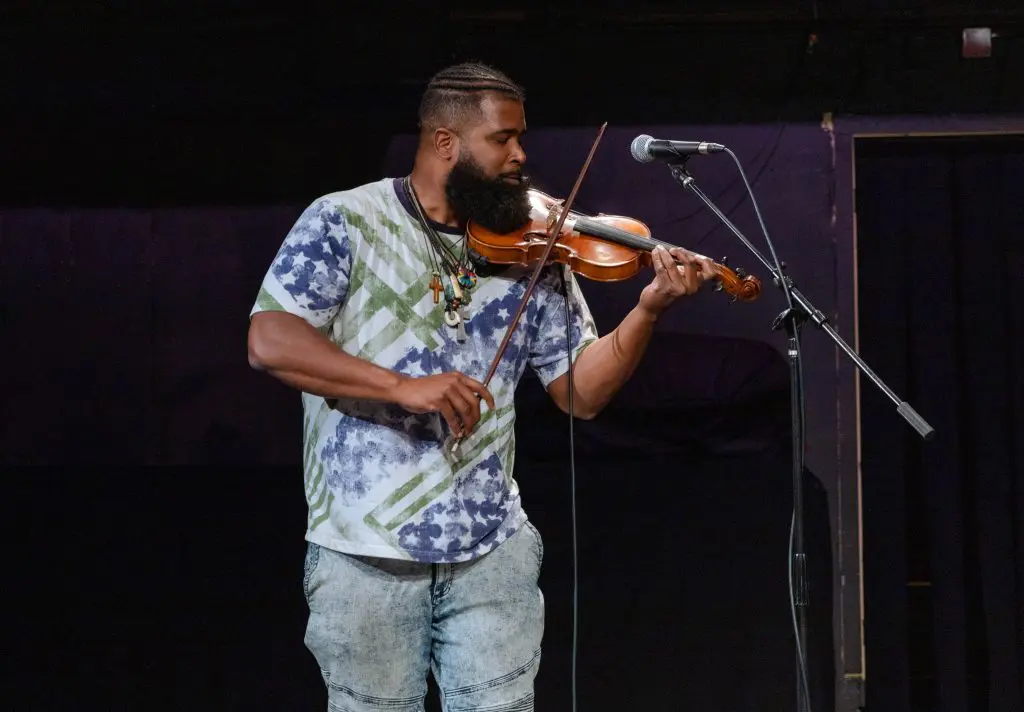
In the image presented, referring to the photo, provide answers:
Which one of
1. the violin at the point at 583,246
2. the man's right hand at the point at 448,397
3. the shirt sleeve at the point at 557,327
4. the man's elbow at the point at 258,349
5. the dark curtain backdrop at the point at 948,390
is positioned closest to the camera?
the man's right hand at the point at 448,397

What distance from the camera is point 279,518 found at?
4.02 m

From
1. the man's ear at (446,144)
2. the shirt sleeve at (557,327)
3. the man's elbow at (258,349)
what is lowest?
the man's elbow at (258,349)

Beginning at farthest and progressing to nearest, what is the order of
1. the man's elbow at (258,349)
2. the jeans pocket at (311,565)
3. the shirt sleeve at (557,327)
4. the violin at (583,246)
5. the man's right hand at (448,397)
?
the shirt sleeve at (557,327) < the violin at (583,246) < the jeans pocket at (311,565) < the man's elbow at (258,349) < the man's right hand at (448,397)

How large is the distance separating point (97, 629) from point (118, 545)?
310 mm

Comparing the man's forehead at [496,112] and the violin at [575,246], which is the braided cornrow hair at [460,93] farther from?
the violin at [575,246]

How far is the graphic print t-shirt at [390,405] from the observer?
7.19 ft

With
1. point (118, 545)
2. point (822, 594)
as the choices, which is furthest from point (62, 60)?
point (822, 594)

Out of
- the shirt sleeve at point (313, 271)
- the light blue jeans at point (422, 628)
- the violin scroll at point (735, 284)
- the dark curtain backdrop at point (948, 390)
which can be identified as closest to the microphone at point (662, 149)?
the violin scroll at point (735, 284)

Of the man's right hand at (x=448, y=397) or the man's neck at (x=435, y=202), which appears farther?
the man's neck at (x=435, y=202)

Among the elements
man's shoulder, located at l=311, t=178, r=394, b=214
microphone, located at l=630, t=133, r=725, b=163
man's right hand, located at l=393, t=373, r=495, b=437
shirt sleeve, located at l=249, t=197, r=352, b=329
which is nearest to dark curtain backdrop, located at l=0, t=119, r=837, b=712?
microphone, located at l=630, t=133, r=725, b=163

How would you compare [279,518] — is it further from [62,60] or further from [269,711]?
[62,60]

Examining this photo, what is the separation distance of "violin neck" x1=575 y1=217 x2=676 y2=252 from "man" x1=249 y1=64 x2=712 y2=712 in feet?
0.53

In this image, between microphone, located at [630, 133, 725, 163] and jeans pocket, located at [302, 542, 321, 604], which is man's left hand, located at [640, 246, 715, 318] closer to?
microphone, located at [630, 133, 725, 163]

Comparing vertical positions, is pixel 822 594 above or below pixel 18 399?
below
